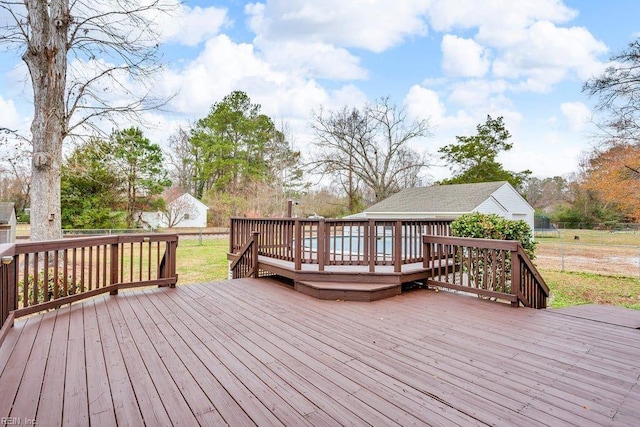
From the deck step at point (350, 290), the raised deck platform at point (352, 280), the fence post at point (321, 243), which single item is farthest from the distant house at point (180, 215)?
the deck step at point (350, 290)

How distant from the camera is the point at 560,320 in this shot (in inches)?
140

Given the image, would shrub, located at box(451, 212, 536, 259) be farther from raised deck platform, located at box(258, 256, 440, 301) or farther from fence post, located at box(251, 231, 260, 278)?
fence post, located at box(251, 231, 260, 278)

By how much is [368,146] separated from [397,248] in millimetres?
17106

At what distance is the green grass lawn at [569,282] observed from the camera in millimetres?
6941

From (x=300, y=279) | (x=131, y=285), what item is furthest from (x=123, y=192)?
(x=300, y=279)

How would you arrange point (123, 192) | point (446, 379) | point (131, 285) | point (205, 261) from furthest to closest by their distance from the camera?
1. point (123, 192)
2. point (205, 261)
3. point (131, 285)
4. point (446, 379)

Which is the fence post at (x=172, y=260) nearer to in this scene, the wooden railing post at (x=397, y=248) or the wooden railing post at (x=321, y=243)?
the wooden railing post at (x=321, y=243)

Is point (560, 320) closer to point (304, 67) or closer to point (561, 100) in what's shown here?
point (561, 100)

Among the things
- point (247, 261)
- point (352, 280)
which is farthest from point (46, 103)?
point (352, 280)

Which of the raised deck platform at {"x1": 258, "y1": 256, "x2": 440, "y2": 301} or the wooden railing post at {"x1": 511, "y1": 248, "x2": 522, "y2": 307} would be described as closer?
the wooden railing post at {"x1": 511, "y1": 248, "x2": 522, "y2": 307}

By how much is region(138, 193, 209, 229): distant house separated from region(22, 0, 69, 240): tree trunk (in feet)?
49.2

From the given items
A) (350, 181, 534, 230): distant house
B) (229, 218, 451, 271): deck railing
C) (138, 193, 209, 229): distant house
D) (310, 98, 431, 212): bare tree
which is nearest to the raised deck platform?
(229, 218, 451, 271): deck railing

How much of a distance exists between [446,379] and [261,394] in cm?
129

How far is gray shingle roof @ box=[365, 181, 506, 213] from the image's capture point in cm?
1433
